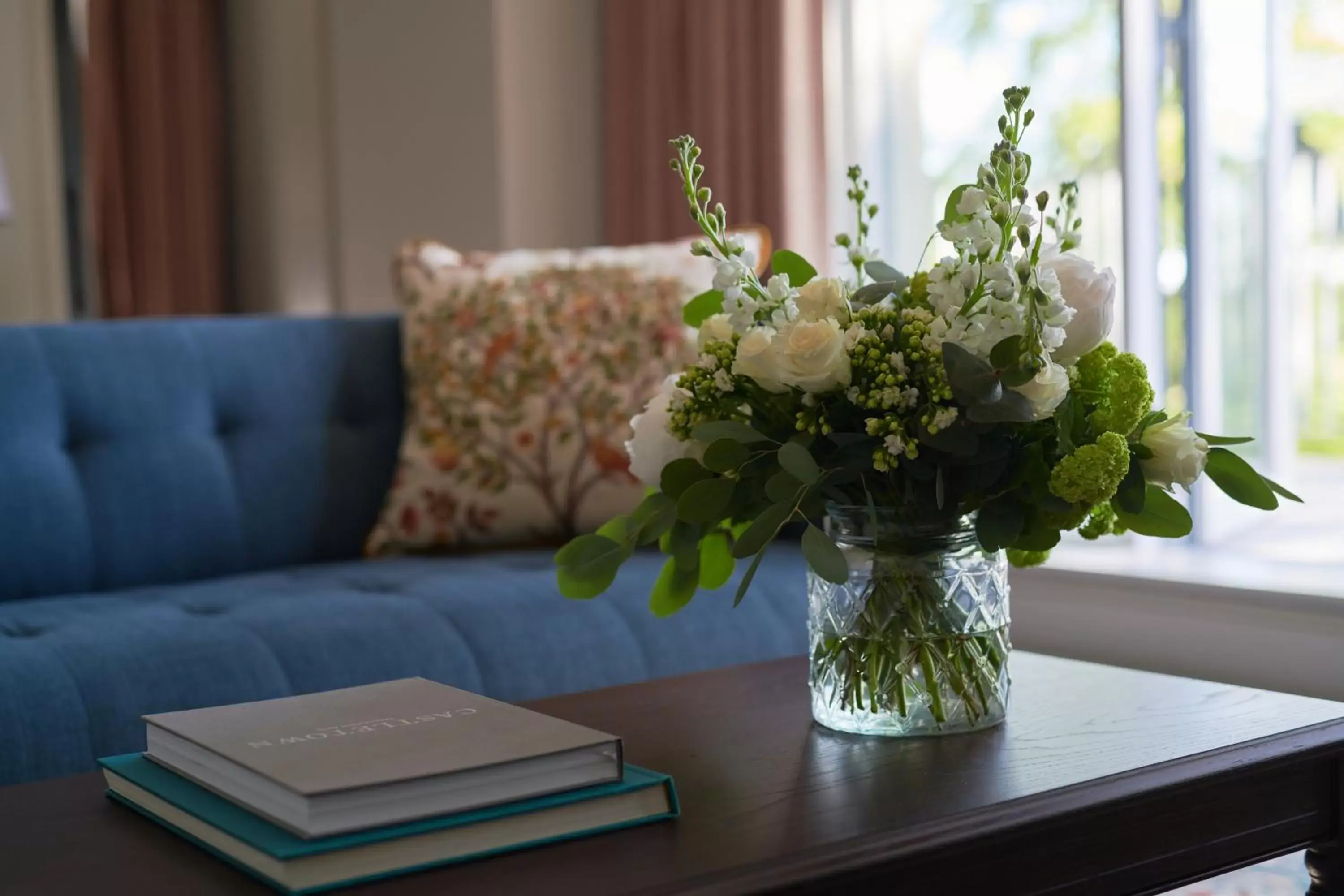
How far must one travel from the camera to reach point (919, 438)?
3.56 feet

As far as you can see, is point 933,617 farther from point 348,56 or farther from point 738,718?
point 348,56

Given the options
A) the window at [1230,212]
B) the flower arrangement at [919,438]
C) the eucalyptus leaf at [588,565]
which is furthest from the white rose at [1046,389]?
the window at [1230,212]

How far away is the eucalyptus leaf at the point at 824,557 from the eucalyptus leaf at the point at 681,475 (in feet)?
0.45

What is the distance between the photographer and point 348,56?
13.9ft

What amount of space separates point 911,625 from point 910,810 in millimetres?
190

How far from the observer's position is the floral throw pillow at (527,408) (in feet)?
7.75

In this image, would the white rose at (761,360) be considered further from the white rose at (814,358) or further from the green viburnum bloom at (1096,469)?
the green viburnum bloom at (1096,469)

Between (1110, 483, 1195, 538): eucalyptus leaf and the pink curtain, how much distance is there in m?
2.16

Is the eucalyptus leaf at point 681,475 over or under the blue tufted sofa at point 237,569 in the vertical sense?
over

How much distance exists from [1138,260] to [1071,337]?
1906mm

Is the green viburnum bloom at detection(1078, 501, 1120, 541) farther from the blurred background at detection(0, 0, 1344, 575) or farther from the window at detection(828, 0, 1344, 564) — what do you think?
the window at detection(828, 0, 1344, 564)

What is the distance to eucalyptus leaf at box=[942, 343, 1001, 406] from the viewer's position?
105 centimetres

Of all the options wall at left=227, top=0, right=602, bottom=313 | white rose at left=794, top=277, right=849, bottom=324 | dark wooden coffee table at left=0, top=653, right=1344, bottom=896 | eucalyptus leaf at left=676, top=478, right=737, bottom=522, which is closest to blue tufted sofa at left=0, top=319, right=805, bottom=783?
dark wooden coffee table at left=0, top=653, right=1344, bottom=896

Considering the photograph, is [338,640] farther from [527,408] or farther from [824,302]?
[824,302]
